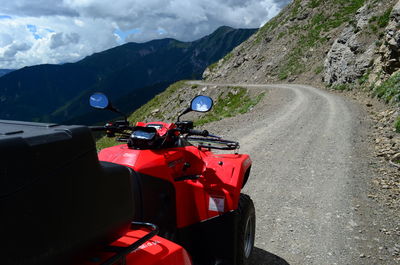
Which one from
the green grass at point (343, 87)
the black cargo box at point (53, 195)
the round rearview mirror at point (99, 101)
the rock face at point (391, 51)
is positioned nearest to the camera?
the black cargo box at point (53, 195)

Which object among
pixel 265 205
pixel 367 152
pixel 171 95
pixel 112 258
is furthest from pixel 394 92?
pixel 171 95

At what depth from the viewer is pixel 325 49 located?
159 feet

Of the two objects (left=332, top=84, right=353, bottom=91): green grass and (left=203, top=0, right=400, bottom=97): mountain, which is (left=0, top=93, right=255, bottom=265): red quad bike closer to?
(left=203, top=0, right=400, bottom=97): mountain

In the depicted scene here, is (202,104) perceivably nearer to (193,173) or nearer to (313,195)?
(193,173)

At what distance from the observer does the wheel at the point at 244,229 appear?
4188 mm

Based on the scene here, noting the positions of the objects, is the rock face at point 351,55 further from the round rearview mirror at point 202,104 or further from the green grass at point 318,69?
the round rearview mirror at point 202,104

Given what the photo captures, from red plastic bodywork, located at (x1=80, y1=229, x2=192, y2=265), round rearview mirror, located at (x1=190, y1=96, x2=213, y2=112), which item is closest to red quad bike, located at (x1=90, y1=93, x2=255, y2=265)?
round rearview mirror, located at (x1=190, y1=96, x2=213, y2=112)

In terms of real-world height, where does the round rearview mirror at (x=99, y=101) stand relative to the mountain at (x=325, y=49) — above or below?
below

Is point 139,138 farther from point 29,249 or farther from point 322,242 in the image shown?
point 322,242

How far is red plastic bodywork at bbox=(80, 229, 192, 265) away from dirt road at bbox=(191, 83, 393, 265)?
3.29 metres

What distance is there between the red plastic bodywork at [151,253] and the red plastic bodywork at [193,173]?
872mm

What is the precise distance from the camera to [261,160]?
35.5ft

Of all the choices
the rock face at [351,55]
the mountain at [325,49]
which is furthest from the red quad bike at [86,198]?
the rock face at [351,55]

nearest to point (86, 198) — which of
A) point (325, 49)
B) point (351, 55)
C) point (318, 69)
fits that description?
point (351, 55)
